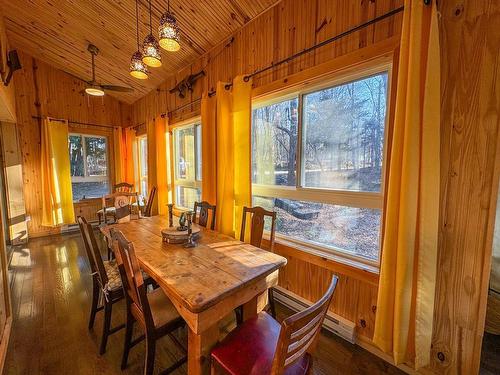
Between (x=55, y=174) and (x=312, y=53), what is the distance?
16.1 ft

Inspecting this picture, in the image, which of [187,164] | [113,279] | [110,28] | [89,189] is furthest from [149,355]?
[89,189]

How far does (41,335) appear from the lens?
172 centimetres

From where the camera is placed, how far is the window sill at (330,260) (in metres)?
1.59

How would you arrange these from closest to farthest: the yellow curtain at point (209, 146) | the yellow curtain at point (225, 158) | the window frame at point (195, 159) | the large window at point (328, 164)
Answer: the large window at point (328, 164), the yellow curtain at point (225, 158), the yellow curtain at point (209, 146), the window frame at point (195, 159)

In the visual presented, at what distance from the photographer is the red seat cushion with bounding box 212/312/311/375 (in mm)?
955

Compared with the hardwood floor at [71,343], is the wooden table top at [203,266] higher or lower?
higher

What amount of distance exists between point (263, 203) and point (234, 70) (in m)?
1.61

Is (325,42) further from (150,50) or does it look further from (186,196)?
(186,196)

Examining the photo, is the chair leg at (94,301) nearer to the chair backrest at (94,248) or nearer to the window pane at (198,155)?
the chair backrest at (94,248)

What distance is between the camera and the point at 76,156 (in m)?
4.67

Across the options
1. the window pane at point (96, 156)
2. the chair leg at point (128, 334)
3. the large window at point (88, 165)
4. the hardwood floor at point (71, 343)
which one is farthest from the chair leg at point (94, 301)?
the window pane at point (96, 156)

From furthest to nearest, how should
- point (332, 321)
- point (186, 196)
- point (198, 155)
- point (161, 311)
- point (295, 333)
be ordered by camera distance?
point (186, 196)
point (198, 155)
point (332, 321)
point (161, 311)
point (295, 333)

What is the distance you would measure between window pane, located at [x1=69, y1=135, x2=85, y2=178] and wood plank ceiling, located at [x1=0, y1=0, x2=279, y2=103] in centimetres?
141

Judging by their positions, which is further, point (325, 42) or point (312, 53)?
point (312, 53)
